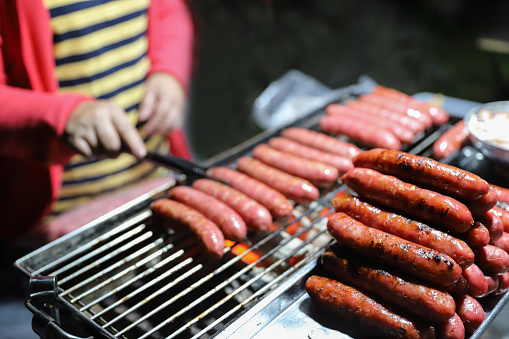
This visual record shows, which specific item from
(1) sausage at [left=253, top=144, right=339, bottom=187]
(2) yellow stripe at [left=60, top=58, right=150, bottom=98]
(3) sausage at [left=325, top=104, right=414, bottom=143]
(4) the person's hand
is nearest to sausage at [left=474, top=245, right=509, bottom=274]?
(1) sausage at [left=253, top=144, right=339, bottom=187]

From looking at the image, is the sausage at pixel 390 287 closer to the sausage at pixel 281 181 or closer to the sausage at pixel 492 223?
the sausage at pixel 492 223

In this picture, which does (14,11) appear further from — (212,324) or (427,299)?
(427,299)

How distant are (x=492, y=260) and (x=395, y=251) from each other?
0.52m

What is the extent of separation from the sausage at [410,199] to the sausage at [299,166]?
0.58 meters

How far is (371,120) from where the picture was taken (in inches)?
150

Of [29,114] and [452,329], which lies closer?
[452,329]

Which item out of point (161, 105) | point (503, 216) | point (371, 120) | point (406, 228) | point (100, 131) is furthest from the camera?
point (161, 105)

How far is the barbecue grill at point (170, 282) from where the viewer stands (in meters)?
2.23

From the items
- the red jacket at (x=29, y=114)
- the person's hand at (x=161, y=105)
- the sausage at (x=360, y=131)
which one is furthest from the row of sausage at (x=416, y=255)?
the person's hand at (x=161, y=105)

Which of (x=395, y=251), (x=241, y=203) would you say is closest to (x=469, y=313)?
(x=395, y=251)

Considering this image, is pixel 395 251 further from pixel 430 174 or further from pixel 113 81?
pixel 113 81

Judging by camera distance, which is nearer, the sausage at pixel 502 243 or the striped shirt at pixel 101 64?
the sausage at pixel 502 243

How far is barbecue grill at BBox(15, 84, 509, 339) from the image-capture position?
223 centimetres

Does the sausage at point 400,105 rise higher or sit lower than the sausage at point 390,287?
higher
